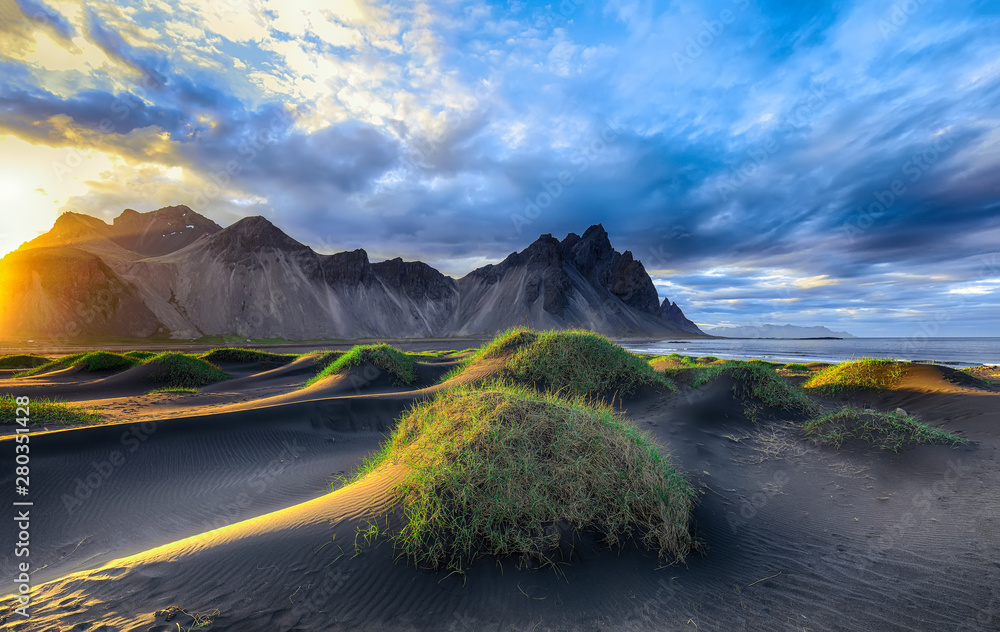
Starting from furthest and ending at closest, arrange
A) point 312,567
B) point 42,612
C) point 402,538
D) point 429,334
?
1. point 429,334
2. point 402,538
3. point 312,567
4. point 42,612

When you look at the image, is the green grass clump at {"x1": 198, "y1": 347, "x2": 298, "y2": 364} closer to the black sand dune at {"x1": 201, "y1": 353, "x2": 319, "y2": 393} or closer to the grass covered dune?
the black sand dune at {"x1": 201, "y1": 353, "x2": 319, "y2": 393}

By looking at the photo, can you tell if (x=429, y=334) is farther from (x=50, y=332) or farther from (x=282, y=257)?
(x=50, y=332)

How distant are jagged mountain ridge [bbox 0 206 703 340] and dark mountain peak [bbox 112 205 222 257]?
0.28 metres

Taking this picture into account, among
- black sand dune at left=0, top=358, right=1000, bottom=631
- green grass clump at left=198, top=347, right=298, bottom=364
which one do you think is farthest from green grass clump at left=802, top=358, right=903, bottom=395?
green grass clump at left=198, top=347, right=298, bottom=364

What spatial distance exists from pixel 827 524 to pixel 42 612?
27.0 ft

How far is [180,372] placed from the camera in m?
19.7

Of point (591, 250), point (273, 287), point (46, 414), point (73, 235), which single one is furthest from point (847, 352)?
point (73, 235)

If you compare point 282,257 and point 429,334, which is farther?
point 429,334

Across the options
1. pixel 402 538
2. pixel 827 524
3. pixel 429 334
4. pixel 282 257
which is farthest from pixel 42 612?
pixel 429 334

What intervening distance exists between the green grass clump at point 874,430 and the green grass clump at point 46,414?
57.9ft

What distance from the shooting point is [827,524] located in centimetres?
521

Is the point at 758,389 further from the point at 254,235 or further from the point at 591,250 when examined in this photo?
the point at 591,250

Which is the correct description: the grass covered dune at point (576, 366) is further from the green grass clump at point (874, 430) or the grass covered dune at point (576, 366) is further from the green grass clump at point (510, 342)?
the green grass clump at point (874, 430)

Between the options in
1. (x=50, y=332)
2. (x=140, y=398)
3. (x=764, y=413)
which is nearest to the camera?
(x=764, y=413)
